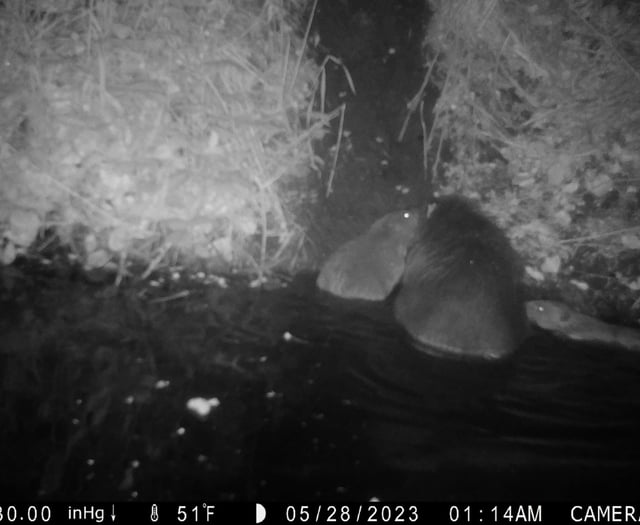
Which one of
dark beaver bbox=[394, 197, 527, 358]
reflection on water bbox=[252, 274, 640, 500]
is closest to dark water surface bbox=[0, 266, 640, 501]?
reflection on water bbox=[252, 274, 640, 500]

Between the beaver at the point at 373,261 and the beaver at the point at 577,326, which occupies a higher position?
the beaver at the point at 577,326

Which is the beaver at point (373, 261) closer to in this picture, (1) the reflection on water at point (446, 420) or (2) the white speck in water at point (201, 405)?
(1) the reflection on water at point (446, 420)

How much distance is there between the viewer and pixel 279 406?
2391 mm

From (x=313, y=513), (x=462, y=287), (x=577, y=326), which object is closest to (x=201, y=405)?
(x=313, y=513)

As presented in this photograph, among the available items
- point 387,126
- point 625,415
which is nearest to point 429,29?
point 387,126

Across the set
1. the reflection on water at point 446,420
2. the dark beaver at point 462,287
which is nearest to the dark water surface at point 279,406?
the reflection on water at point 446,420

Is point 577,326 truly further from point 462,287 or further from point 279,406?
point 279,406

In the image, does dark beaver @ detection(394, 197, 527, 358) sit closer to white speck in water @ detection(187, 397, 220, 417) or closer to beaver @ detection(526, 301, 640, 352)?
beaver @ detection(526, 301, 640, 352)

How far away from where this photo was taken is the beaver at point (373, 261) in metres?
3.52

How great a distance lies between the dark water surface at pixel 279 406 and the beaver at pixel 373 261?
0.24 metres

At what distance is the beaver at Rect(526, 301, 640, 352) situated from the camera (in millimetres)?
A: 3131

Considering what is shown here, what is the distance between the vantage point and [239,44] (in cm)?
372

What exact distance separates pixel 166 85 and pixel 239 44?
0.66 meters

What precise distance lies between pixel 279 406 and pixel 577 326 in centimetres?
216
